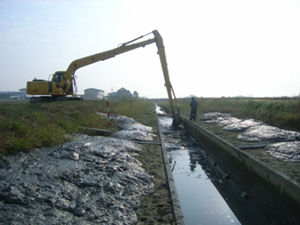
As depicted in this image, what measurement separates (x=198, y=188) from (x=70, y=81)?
12.7m

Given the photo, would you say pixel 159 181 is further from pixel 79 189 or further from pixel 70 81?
pixel 70 81

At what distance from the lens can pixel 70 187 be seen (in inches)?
140

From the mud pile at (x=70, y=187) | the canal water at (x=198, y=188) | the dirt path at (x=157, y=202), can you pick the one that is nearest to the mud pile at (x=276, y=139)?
the canal water at (x=198, y=188)

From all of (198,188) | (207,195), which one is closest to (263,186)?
(207,195)

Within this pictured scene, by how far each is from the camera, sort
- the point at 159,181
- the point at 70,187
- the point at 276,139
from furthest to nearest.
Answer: the point at 276,139 < the point at 159,181 < the point at 70,187

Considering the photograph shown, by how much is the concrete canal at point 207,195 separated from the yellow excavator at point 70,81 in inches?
246

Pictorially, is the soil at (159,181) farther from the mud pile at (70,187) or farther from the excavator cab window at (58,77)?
the excavator cab window at (58,77)

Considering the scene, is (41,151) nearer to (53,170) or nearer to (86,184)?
(53,170)

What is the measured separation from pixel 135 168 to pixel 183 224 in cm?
201

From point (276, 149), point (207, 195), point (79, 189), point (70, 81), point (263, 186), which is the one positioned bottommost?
point (207, 195)

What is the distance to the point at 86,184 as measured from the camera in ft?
12.4

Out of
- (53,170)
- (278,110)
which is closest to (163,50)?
(278,110)

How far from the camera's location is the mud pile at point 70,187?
2.92 m

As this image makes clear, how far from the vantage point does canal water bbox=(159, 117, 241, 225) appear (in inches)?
188
